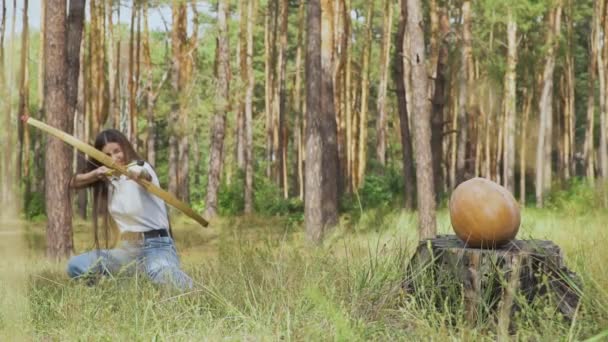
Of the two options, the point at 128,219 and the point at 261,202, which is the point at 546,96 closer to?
the point at 261,202

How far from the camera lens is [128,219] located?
5645mm

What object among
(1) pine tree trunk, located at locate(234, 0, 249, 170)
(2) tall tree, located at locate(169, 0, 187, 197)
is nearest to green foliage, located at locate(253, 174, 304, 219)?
(2) tall tree, located at locate(169, 0, 187, 197)

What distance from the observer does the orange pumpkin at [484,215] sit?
5031mm

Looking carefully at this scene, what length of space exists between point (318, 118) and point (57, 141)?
4.52 meters

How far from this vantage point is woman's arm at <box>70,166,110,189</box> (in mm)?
5180

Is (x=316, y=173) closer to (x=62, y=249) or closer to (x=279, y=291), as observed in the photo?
(x=62, y=249)

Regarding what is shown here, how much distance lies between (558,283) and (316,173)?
7.41 meters

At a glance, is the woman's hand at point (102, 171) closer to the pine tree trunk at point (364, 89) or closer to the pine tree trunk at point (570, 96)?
the pine tree trunk at point (364, 89)

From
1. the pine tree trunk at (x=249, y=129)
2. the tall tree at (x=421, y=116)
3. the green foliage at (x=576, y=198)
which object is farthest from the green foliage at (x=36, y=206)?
the tall tree at (x=421, y=116)

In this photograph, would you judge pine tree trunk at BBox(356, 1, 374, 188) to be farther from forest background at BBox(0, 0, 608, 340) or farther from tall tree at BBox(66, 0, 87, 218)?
tall tree at BBox(66, 0, 87, 218)

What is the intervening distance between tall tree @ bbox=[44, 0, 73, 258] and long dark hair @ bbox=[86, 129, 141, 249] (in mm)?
3618

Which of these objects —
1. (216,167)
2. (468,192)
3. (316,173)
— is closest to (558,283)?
(468,192)

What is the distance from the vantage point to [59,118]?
9.01 metres

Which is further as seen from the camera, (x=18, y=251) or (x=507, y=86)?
(x=507, y=86)
